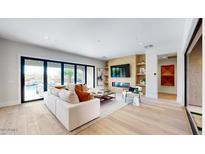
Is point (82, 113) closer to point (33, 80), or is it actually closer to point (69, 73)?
point (33, 80)

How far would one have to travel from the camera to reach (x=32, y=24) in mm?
2650

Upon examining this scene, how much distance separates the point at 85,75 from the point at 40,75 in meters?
2.96

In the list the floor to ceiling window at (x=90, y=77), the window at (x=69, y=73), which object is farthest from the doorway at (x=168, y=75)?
the window at (x=69, y=73)

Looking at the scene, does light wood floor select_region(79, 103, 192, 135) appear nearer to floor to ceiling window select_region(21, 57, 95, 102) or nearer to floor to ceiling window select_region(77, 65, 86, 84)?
floor to ceiling window select_region(21, 57, 95, 102)

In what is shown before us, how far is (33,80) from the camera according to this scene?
4.66 m

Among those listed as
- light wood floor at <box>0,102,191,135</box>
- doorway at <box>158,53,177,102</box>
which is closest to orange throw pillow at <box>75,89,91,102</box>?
light wood floor at <box>0,102,191,135</box>

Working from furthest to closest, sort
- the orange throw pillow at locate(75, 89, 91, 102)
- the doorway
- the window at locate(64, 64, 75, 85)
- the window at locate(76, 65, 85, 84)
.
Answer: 1. the window at locate(76, 65, 85, 84)
2. the doorway
3. the window at locate(64, 64, 75, 85)
4. the orange throw pillow at locate(75, 89, 91, 102)

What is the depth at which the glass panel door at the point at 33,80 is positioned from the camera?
446 centimetres

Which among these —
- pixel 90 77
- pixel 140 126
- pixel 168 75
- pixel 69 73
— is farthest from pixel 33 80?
pixel 168 75

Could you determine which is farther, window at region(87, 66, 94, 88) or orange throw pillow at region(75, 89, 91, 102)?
window at region(87, 66, 94, 88)

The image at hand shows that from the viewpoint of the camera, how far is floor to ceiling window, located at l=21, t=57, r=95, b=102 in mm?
4410

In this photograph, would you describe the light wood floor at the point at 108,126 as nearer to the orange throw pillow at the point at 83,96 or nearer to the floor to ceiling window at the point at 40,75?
the orange throw pillow at the point at 83,96
